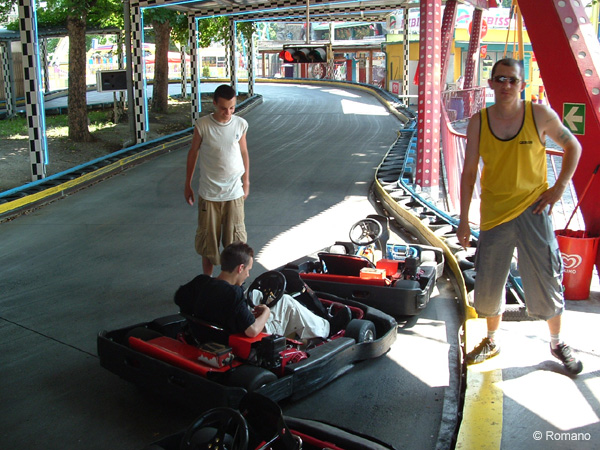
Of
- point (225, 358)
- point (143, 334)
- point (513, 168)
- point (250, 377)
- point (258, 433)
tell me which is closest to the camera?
point (258, 433)

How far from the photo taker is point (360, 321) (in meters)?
3.30

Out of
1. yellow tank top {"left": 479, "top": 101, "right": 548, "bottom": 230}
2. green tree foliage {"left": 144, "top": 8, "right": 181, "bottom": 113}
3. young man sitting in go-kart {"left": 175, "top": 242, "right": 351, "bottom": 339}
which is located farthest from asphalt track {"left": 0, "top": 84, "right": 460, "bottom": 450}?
green tree foliage {"left": 144, "top": 8, "right": 181, "bottom": 113}

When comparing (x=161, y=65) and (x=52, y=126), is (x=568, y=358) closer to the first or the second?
(x=52, y=126)

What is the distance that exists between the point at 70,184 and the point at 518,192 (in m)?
6.73

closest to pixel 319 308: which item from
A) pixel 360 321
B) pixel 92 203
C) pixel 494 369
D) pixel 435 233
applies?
pixel 360 321

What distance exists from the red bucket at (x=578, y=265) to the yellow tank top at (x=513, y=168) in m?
1.28

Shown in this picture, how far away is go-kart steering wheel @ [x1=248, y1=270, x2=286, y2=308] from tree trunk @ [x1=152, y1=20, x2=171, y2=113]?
14.3 meters

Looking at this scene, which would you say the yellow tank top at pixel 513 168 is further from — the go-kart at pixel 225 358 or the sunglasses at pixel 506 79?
the go-kart at pixel 225 358

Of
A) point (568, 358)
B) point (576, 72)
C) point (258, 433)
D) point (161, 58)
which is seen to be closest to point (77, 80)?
point (161, 58)

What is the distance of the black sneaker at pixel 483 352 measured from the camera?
3.11 meters

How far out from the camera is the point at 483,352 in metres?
3.14

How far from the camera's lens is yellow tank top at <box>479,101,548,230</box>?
2.83 meters

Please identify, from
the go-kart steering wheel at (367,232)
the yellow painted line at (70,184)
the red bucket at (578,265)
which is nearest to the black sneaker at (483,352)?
the red bucket at (578,265)

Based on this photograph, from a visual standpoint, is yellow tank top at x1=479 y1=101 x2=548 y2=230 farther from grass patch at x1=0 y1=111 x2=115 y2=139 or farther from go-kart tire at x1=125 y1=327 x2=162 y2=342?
grass patch at x1=0 y1=111 x2=115 y2=139
